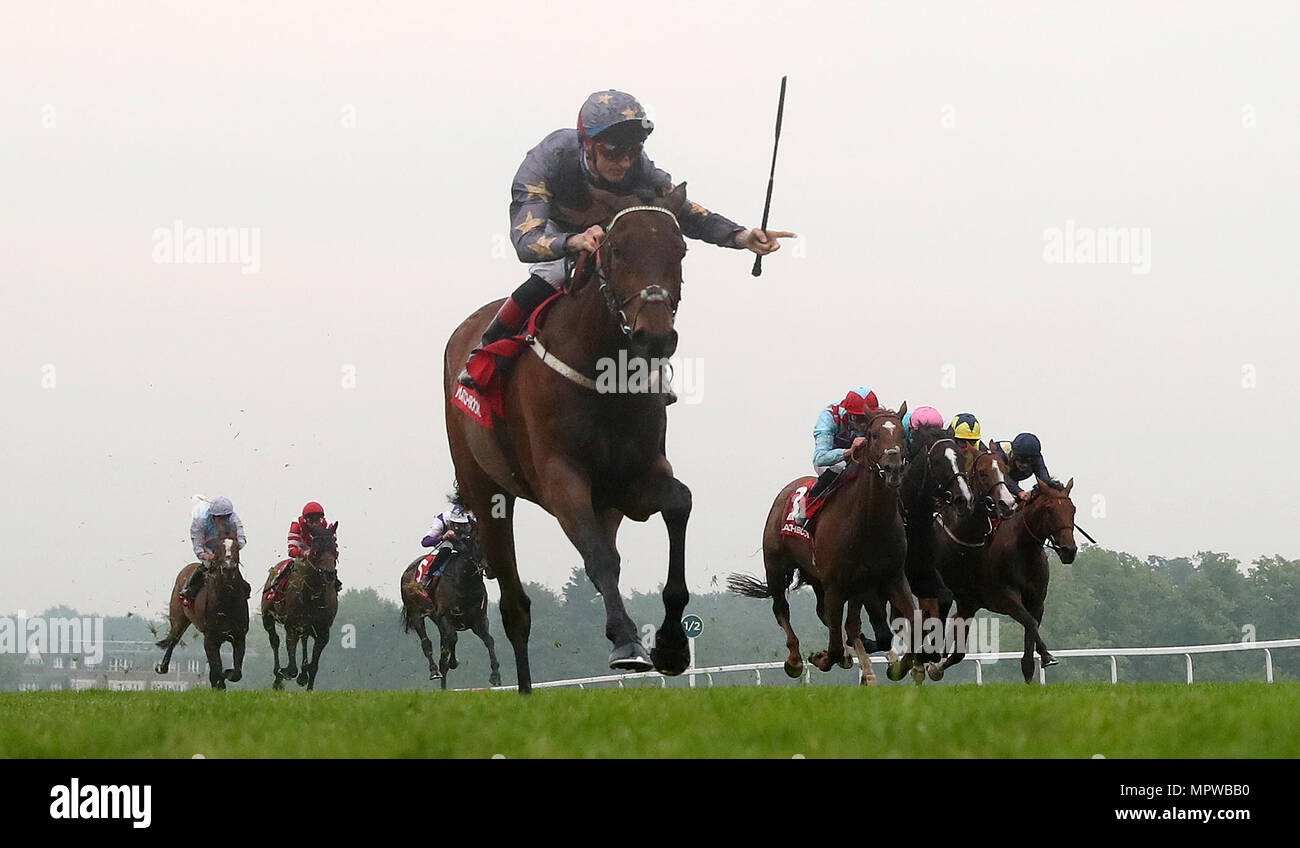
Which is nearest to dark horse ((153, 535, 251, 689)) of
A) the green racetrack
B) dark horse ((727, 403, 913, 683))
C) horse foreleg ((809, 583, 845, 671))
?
dark horse ((727, 403, 913, 683))

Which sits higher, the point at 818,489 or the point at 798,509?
the point at 818,489

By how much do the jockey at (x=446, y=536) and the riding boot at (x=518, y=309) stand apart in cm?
1292

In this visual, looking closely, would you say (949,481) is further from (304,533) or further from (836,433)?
(304,533)

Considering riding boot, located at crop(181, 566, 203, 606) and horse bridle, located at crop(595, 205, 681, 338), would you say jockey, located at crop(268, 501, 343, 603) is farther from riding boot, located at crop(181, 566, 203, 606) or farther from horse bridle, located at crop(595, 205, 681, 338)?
horse bridle, located at crop(595, 205, 681, 338)

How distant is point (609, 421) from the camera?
25.5 ft

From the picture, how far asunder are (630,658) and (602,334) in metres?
1.63

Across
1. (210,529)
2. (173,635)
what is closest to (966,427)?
(210,529)

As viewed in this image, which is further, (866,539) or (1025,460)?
(1025,460)

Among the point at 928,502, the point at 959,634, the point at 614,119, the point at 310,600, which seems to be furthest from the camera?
the point at 310,600

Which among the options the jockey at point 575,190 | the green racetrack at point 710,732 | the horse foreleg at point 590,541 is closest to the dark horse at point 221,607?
the jockey at point 575,190

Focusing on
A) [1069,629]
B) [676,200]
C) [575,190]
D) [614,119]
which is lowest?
[1069,629]

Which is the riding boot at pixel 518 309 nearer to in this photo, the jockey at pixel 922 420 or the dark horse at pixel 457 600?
the jockey at pixel 922 420

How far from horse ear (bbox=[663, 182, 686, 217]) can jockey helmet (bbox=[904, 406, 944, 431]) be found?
5769 mm
